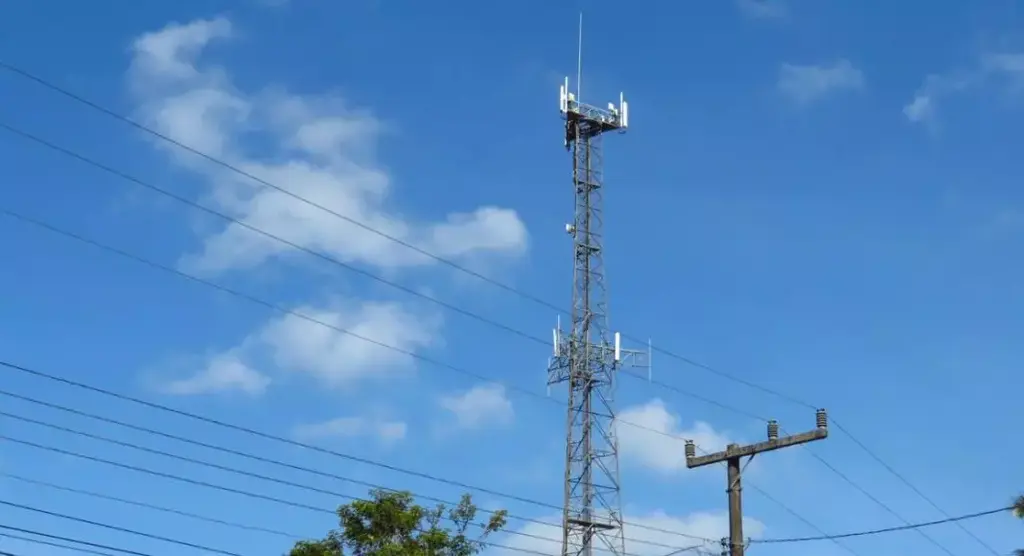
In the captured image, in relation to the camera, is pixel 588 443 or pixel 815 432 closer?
pixel 815 432

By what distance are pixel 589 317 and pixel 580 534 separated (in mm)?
Answer: 7983

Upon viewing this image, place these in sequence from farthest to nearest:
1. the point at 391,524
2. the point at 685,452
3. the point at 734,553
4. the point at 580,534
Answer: the point at 391,524
the point at 580,534
the point at 685,452
the point at 734,553

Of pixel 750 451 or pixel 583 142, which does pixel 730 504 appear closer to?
pixel 750 451

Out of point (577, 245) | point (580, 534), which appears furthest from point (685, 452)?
point (577, 245)

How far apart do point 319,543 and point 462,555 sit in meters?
5.42

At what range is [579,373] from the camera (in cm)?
5025

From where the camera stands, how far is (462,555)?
52.2 m

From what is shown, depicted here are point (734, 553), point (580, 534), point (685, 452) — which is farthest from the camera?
point (580, 534)

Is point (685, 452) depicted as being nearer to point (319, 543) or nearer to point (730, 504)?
point (730, 504)

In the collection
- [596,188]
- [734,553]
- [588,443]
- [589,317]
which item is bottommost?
[734,553]

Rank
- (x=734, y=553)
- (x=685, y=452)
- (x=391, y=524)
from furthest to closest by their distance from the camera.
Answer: (x=391, y=524) < (x=685, y=452) < (x=734, y=553)

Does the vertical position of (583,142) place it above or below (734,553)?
above

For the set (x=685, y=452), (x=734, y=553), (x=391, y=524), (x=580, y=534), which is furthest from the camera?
(x=391, y=524)

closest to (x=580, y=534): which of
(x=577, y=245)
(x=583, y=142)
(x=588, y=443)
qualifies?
(x=588, y=443)
